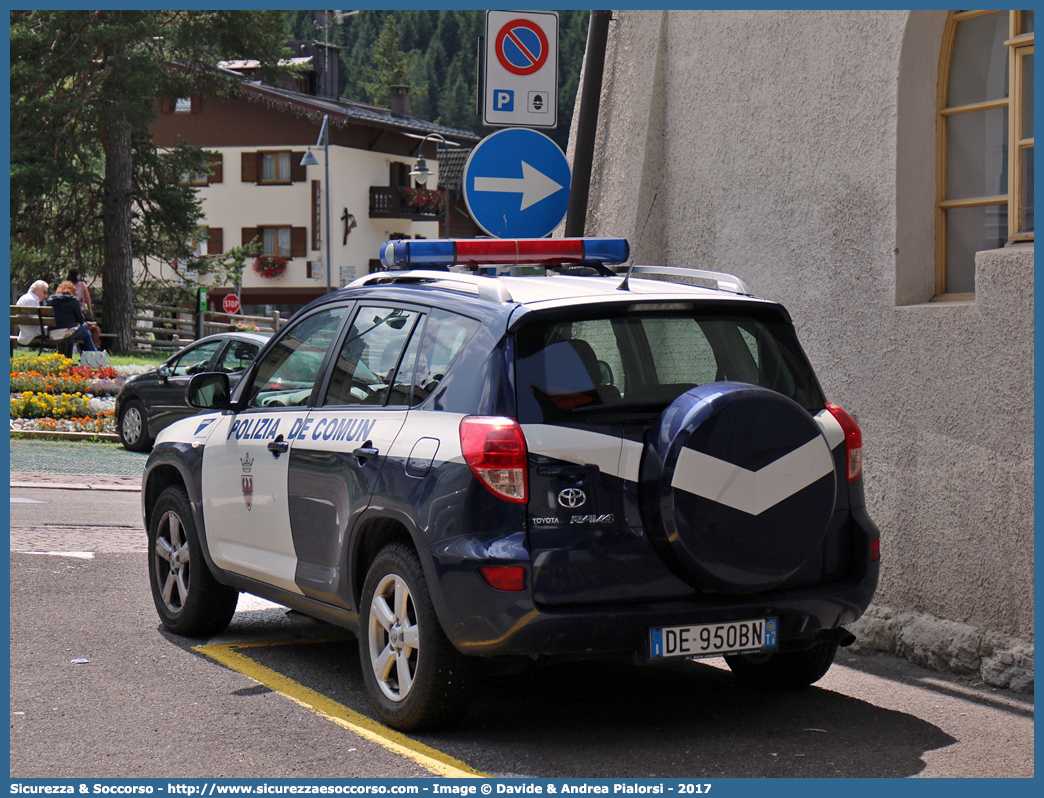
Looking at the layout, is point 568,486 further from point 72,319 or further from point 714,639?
point 72,319

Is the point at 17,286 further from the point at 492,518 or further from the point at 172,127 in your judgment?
the point at 492,518

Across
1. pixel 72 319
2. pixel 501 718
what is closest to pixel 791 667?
pixel 501 718

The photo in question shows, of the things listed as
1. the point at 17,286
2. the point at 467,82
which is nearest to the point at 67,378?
the point at 17,286

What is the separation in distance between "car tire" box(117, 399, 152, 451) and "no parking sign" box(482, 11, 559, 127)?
10.4 metres

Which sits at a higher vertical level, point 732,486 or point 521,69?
point 521,69

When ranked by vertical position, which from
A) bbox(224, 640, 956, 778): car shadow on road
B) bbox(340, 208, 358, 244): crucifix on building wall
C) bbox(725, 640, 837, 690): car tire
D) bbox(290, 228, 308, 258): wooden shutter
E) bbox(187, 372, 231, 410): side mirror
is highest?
bbox(340, 208, 358, 244): crucifix on building wall

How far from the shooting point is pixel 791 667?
19.4 feet

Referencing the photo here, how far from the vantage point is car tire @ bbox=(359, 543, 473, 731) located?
4965 millimetres

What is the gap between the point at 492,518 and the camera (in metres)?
4.75

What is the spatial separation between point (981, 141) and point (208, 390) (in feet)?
13.6

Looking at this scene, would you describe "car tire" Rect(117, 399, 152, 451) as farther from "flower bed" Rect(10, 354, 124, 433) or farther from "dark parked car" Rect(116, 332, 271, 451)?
"flower bed" Rect(10, 354, 124, 433)

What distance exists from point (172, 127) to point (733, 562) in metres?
68.3

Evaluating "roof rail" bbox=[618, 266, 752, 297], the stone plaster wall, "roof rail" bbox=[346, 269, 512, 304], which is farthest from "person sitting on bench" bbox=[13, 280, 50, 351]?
"roof rail" bbox=[618, 266, 752, 297]

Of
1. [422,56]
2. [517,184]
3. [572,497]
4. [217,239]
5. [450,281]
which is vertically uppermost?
[422,56]
